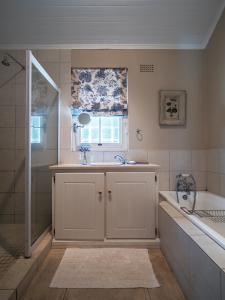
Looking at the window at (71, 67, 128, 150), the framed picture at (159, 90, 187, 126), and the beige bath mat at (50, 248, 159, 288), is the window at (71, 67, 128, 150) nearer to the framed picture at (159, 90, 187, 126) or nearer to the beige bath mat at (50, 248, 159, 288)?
the framed picture at (159, 90, 187, 126)

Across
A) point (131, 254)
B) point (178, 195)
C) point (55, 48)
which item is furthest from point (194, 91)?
point (131, 254)

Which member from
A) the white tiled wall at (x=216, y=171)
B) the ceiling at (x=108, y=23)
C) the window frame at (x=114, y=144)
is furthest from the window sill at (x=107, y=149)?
the ceiling at (x=108, y=23)

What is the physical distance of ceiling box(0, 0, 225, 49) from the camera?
2295 millimetres

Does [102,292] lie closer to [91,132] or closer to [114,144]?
[114,144]

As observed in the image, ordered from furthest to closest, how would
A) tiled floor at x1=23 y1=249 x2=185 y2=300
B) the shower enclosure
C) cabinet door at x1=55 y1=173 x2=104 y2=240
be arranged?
cabinet door at x1=55 y1=173 x2=104 y2=240 < the shower enclosure < tiled floor at x1=23 y1=249 x2=185 y2=300

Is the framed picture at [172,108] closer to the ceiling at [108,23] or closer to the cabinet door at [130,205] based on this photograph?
the ceiling at [108,23]

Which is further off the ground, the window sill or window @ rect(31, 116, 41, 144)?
window @ rect(31, 116, 41, 144)

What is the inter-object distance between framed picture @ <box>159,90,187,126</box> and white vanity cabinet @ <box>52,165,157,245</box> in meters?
0.72

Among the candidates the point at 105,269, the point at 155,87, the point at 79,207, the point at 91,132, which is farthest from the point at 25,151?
the point at 155,87

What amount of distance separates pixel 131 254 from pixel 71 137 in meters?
1.46

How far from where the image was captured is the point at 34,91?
194 centimetres

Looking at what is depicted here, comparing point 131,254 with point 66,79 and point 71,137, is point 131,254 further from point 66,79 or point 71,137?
point 66,79

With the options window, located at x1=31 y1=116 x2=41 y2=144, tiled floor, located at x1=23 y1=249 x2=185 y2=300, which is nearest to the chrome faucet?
window, located at x1=31 y1=116 x2=41 y2=144

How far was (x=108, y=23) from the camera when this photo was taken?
8.13 ft
